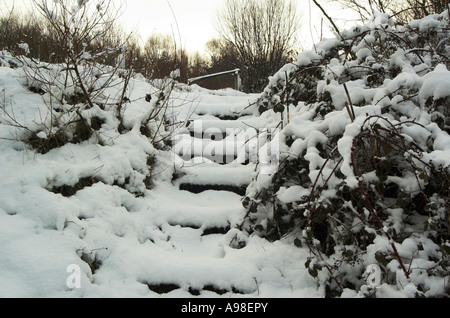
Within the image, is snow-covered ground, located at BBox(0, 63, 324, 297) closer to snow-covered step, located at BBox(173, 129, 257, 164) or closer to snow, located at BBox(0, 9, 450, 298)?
snow, located at BBox(0, 9, 450, 298)

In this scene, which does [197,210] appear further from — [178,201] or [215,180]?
[215,180]

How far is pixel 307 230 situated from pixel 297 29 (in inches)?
410

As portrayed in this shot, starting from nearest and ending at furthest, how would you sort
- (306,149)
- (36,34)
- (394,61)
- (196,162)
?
(306,149) → (394,61) → (196,162) → (36,34)

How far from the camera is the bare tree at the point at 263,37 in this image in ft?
33.6

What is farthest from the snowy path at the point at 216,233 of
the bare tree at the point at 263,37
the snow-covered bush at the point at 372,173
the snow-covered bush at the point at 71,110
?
the bare tree at the point at 263,37

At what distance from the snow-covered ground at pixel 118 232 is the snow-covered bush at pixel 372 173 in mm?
249

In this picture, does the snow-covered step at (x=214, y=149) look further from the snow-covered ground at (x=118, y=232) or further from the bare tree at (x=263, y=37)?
the bare tree at (x=263, y=37)

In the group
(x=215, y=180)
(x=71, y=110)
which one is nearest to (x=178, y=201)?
(x=215, y=180)

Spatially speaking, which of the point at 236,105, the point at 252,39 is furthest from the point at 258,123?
the point at 252,39

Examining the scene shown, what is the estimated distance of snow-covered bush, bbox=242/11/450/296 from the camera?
59.6 inches

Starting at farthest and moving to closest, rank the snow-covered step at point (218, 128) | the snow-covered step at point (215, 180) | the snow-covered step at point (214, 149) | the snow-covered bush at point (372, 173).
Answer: the snow-covered step at point (218, 128)
the snow-covered step at point (214, 149)
the snow-covered step at point (215, 180)
the snow-covered bush at point (372, 173)

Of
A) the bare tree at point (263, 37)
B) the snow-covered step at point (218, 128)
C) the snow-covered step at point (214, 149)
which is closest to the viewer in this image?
the snow-covered step at point (214, 149)
